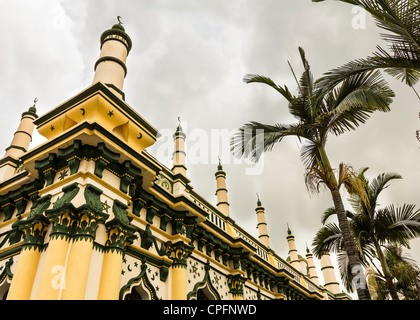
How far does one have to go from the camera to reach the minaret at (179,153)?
1155cm

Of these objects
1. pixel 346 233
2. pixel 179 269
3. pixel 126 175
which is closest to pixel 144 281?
pixel 179 269

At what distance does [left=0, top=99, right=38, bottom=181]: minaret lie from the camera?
32.6 feet

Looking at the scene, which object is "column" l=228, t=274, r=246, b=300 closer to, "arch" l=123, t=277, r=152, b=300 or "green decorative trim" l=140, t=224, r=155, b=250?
"arch" l=123, t=277, r=152, b=300

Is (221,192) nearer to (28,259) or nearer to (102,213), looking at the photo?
(102,213)

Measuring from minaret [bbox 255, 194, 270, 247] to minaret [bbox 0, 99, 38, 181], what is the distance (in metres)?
13.0

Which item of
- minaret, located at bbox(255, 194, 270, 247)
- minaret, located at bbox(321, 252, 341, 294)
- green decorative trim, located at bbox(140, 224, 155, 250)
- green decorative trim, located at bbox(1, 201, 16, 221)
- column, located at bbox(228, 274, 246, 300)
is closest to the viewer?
green decorative trim, located at bbox(140, 224, 155, 250)

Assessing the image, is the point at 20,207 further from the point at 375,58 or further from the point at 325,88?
the point at 375,58

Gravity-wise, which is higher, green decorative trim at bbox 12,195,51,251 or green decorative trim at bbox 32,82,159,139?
green decorative trim at bbox 32,82,159,139

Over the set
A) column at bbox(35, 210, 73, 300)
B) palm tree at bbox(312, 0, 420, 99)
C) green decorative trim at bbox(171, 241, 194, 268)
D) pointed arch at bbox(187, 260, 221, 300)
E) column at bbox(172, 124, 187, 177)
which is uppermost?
column at bbox(172, 124, 187, 177)

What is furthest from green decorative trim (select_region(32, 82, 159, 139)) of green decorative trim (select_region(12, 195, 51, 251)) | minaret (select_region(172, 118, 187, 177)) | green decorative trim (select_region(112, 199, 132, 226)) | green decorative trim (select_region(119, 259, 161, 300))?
green decorative trim (select_region(119, 259, 161, 300))

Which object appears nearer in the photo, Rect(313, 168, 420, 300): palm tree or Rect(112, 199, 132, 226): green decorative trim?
Rect(112, 199, 132, 226): green decorative trim

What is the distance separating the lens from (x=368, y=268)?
13508 millimetres

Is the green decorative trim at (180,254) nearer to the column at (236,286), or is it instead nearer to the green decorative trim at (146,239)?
the green decorative trim at (146,239)
